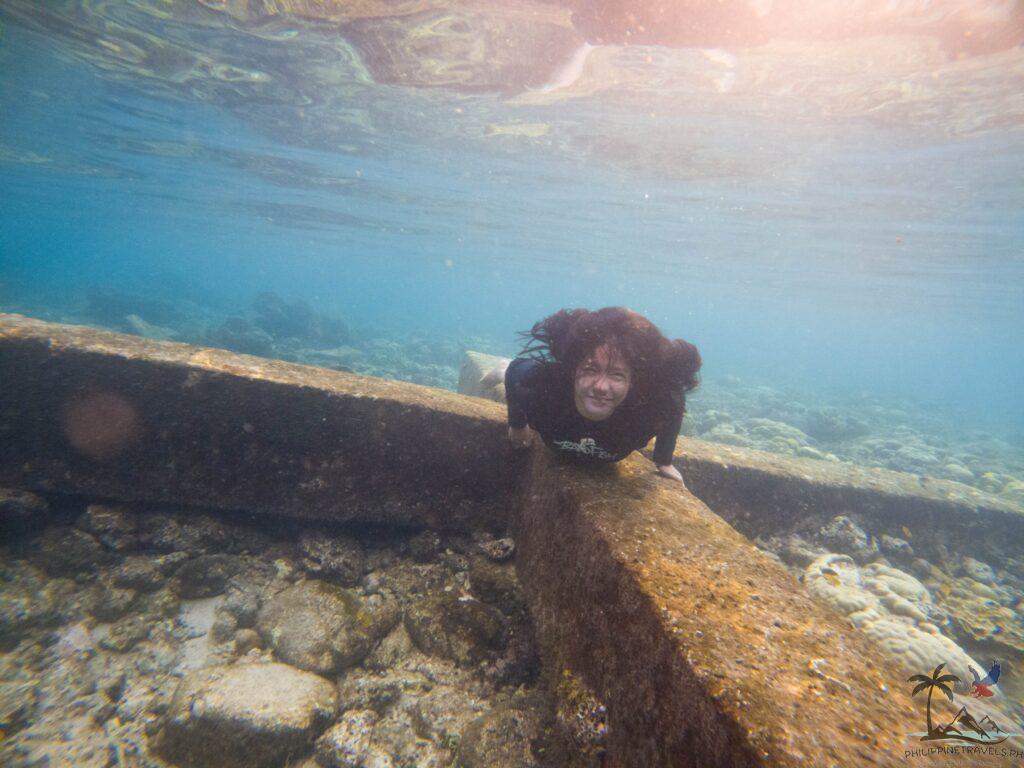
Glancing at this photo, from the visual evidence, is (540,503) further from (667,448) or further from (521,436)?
(667,448)

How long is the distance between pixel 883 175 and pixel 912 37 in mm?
7585

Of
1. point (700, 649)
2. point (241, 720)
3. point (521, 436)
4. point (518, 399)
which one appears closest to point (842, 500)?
point (521, 436)

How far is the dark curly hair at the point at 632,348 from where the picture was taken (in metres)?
2.99

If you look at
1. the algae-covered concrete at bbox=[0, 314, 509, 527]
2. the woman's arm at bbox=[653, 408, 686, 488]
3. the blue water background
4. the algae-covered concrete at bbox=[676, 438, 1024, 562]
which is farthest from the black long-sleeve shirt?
the blue water background

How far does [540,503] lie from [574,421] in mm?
727

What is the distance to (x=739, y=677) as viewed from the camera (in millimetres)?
1572

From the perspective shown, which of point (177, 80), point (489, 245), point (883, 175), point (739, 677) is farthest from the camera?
point (489, 245)

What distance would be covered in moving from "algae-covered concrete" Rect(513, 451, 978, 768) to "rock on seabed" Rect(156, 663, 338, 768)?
5.38 ft

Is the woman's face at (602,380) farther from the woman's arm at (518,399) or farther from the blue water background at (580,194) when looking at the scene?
the blue water background at (580,194)

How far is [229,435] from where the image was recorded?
3871mm

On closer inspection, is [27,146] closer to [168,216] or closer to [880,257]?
[168,216]

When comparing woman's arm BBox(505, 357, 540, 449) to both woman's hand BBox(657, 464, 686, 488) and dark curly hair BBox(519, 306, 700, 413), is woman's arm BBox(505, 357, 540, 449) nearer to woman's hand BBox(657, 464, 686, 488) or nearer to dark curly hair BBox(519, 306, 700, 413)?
dark curly hair BBox(519, 306, 700, 413)

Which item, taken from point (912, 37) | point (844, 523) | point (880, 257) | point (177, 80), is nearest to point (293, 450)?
point (844, 523)

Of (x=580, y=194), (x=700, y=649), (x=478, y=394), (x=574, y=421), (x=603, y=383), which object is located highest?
(x=580, y=194)
